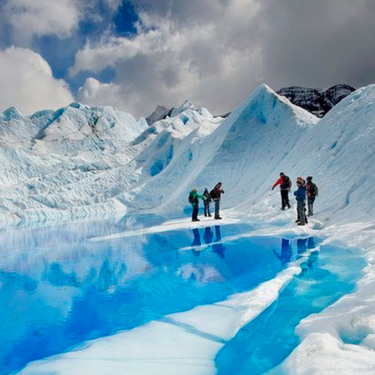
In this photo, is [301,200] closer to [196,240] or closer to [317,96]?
[196,240]

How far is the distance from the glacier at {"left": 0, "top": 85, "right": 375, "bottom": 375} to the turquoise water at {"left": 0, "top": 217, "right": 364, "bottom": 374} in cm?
37

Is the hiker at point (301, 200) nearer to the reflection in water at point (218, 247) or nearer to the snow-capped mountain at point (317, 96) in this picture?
the reflection in water at point (218, 247)

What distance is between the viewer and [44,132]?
253ft

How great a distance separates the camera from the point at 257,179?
2322 cm

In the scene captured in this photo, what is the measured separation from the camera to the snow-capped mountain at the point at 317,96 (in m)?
115

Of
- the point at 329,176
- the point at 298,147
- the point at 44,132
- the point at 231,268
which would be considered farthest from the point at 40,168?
the point at 231,268

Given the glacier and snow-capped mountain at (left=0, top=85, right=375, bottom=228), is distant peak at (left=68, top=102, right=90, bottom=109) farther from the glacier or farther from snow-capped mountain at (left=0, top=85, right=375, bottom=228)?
the glacier

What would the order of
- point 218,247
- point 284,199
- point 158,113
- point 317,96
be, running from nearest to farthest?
point 218,247, point 284,199, point 317,96, point 158,113

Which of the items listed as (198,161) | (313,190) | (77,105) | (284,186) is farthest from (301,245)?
(77,105)

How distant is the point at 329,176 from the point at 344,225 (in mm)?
4947

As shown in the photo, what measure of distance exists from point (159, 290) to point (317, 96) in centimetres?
12406

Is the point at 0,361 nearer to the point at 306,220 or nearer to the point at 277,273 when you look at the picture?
the point at 277,273

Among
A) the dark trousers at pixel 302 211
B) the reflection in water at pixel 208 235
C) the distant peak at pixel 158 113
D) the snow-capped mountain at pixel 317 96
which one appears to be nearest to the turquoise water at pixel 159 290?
the reflection in water at pixel 208 235

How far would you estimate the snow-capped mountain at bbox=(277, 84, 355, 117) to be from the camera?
115450mm
